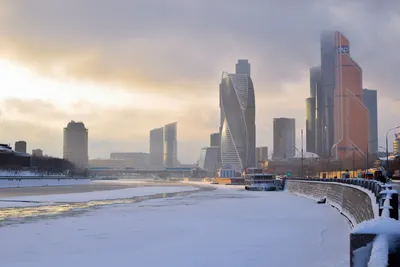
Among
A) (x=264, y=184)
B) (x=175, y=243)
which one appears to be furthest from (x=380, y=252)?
(x=264, y=184)

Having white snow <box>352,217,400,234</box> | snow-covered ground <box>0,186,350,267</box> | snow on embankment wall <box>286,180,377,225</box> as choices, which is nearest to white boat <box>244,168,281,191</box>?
snow on embankment wall <box>286,180,377,225</box>

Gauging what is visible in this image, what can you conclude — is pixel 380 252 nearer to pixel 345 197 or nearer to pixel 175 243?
pixel 175 243

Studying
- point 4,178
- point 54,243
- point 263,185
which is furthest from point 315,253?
point 4,178

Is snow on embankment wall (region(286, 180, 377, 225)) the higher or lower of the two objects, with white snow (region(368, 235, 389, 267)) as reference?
lower

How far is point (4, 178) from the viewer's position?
170 m

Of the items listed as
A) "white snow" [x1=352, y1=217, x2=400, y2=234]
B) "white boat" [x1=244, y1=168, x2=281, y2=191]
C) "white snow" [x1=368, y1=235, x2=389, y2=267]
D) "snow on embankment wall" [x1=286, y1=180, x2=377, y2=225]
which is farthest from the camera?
"white boat" [x1=244, y1=168, x2=281, y2=191]

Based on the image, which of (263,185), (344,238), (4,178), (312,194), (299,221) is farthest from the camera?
(4,178)

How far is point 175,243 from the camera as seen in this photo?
82.6 feet

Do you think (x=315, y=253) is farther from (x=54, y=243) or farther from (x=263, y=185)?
(x=263, y=185)

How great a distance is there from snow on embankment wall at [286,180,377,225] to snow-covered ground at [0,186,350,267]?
172 cm

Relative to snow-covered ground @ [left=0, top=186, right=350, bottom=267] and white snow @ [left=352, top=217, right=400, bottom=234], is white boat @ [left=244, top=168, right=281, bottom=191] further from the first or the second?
white snow @ [left=352, top=217, right=400, bottom=234]

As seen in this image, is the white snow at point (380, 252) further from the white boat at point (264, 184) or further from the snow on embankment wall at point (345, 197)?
the white boat at point (264, 184)

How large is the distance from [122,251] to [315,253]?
8.93 meters

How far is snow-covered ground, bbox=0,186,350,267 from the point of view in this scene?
66.8 ft
